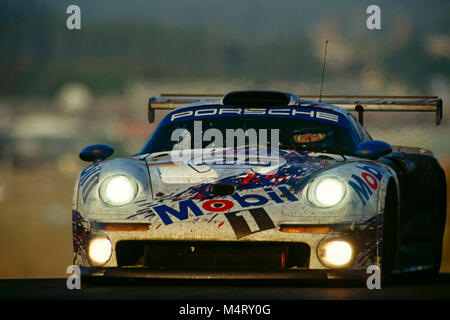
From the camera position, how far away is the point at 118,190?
19.1 ft

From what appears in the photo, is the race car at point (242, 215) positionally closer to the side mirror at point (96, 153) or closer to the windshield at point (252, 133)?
the side mirror at point (96, 153)

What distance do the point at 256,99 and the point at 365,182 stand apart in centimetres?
170

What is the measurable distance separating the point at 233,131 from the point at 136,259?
1.58 metres

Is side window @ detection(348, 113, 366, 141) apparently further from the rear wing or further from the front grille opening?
the front grille opening

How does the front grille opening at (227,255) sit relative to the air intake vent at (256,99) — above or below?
below

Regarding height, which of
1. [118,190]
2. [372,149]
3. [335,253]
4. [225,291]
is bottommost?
[225,291]

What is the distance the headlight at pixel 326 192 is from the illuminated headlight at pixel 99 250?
1.10 m

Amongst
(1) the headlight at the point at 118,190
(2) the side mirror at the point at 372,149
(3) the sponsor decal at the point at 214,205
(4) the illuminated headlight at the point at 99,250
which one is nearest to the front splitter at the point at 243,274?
(4) the illuminated headlight at the point at 99,250

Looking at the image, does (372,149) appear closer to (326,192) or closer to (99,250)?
(326,192)

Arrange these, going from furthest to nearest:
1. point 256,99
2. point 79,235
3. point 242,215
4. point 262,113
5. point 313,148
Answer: point 256,99, point 262,113, point 313,148, point 79,235, point 242,215

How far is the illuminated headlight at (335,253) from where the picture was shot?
18.2 feet

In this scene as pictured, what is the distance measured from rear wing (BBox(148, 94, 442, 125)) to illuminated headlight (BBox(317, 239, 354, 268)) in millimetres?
3298

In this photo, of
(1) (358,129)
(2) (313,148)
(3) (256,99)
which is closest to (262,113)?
(3) (256,99)

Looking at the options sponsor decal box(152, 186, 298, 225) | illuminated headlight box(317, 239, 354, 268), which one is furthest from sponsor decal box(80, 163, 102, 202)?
illuminated headlight box(317, 239, 354, 268)
